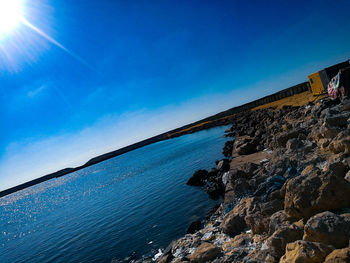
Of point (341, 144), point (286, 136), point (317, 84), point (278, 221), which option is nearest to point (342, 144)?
point (341, 144)

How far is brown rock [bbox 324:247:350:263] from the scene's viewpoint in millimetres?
2486

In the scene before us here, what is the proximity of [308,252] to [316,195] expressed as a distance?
5.23 ft

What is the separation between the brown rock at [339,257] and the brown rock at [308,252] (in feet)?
0.62

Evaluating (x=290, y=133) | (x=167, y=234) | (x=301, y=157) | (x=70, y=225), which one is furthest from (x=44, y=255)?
(x=290, y=133)

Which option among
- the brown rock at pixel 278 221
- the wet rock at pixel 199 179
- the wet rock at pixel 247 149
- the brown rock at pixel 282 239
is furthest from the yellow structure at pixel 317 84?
the brown rock at pixel 282 239

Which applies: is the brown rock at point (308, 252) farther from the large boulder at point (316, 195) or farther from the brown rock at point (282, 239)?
the large boulder at point (316, 195)

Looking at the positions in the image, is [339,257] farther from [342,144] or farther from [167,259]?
[167,259]

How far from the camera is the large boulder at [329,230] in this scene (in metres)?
3.02

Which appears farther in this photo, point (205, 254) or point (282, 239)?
point (205, 254)

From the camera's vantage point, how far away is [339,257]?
8.31 ft

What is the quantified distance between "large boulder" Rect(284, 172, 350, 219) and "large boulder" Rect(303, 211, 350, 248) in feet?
2.52

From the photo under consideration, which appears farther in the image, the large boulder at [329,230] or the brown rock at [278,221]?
the brown rock at [278,221]

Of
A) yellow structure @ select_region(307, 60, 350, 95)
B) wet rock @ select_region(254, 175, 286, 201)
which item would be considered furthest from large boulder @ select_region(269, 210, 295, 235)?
yellow structure @ select_region(307, 60, 350, 95)

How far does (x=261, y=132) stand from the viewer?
18.8 metres
